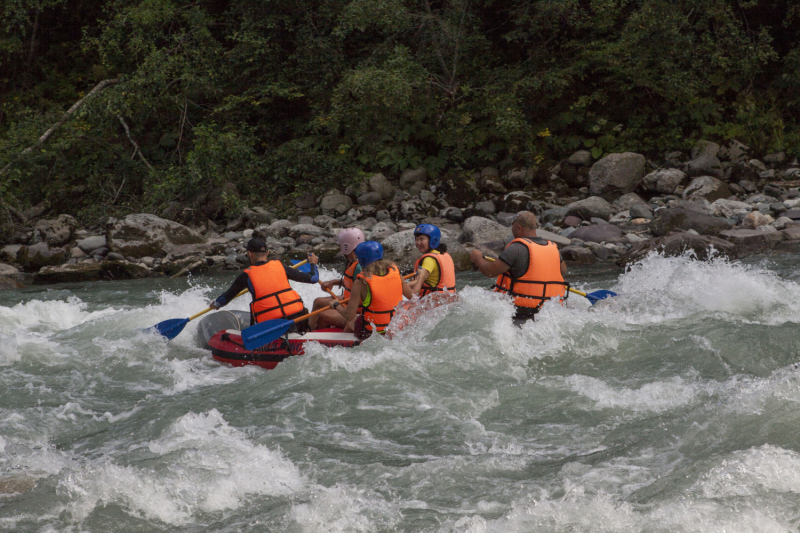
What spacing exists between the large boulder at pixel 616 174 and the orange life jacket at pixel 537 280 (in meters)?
8.94

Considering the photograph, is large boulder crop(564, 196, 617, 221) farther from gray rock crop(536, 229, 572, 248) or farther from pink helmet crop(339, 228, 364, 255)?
pink helmet crop(339, 228, 364, 255)

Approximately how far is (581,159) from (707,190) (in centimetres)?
290

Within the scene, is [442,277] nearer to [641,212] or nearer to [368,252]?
[368,252]

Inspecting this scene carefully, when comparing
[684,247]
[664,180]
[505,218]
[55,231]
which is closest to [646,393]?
[684,247]

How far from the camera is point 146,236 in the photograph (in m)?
13.1

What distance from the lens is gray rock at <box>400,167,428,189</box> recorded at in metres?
16.1

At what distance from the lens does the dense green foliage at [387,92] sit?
14.7m

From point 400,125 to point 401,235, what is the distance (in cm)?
571

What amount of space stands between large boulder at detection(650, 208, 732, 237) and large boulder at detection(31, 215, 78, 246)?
11192 mm

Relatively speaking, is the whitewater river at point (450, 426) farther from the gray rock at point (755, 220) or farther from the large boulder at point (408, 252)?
the gray rock at point (755, 220)

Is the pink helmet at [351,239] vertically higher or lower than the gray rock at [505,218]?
higher

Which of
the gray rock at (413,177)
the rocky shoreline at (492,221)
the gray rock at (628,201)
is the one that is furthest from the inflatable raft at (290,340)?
the gray rock at (413,177)

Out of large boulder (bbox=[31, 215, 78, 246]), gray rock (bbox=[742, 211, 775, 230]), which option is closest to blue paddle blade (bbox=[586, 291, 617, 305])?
gray rock (bbox=[742, 211, 775, 230])

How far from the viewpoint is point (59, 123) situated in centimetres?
1519
